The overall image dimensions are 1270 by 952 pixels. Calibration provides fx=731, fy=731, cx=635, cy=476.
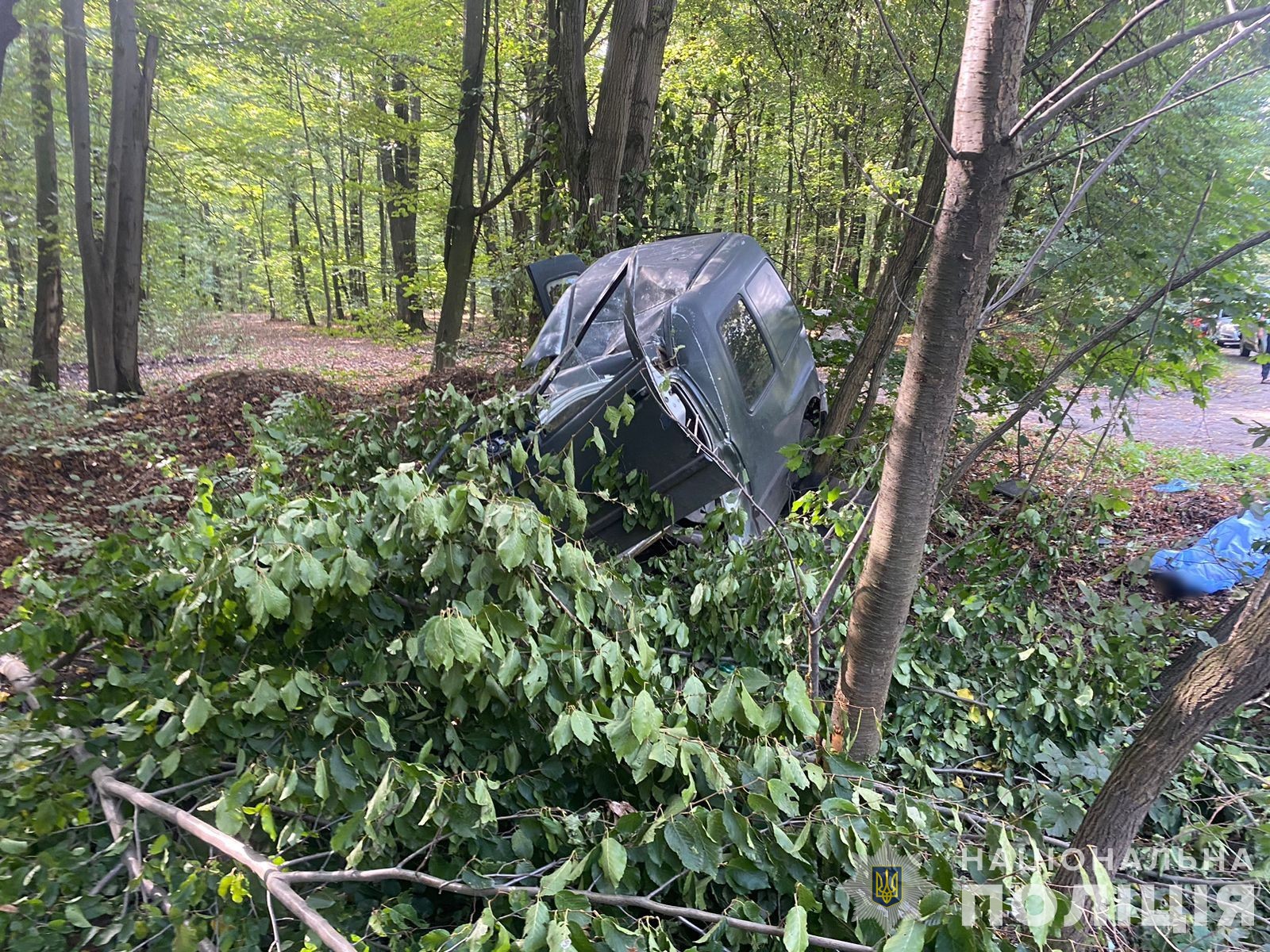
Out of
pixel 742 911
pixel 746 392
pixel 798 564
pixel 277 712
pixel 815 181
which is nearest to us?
pixel 742 911

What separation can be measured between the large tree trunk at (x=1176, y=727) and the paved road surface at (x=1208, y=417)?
7368mm

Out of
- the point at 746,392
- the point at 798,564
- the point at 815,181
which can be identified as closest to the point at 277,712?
the point at 798,564

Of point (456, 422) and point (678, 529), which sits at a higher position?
point (456, 422)

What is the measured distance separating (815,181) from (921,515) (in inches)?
608

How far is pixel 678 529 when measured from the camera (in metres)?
3.69

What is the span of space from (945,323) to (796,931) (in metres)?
1.48

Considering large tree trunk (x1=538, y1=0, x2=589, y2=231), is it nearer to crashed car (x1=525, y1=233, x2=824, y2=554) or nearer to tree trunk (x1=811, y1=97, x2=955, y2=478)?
crashed car (x1=525, y1=233, x2=824, y2=554)

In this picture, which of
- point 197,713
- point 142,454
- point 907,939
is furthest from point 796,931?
point 142,454

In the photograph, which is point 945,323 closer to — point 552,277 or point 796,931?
point 796,931

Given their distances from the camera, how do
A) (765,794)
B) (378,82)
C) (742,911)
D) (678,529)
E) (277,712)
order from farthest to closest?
(378,82) < (678,529) < (277,712) < (765,794) < (742,911)

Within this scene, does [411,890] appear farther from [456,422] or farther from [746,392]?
[746,392]

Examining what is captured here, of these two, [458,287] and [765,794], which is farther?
[458,287]

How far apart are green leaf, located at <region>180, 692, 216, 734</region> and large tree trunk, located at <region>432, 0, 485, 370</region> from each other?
7.52 m

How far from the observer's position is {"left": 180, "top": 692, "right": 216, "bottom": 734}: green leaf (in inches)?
75.5
